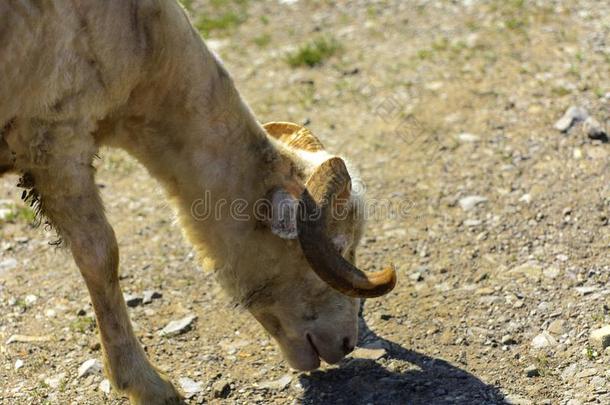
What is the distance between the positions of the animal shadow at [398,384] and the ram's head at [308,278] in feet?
0.54

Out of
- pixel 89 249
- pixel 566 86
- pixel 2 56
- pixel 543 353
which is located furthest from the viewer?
pixel 566 86

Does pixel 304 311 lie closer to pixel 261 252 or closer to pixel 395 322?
pixel 261 252

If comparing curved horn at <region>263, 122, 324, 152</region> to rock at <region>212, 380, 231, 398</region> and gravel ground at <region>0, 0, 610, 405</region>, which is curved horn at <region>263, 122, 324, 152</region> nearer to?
gravel ground at <region>0, 0, 610, 405</region>

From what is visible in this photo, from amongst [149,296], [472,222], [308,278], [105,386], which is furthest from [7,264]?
[472,222]

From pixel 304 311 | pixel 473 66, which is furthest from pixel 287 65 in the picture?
pixel 304 311

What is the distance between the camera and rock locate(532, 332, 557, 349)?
6191mm

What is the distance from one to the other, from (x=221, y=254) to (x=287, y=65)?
4776mm

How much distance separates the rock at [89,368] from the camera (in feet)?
20.7

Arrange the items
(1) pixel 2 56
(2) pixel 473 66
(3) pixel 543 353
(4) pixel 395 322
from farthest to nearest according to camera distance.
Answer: (2) pixel 473 66 → (4) pixel 395 322 → (3) pixel 543 353 → (1) pixel 2 56

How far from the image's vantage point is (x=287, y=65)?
34.8 ft

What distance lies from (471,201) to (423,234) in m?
0.54

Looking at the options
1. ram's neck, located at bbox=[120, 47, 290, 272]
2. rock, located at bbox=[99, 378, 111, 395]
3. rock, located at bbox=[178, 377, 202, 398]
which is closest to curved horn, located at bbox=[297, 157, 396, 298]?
ram's neck, located at bbox=[120, 47, 290, 272]

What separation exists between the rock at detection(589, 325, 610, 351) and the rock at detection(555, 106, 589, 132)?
8.91 ft

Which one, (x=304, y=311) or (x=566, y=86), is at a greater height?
(x=304, y=311)
